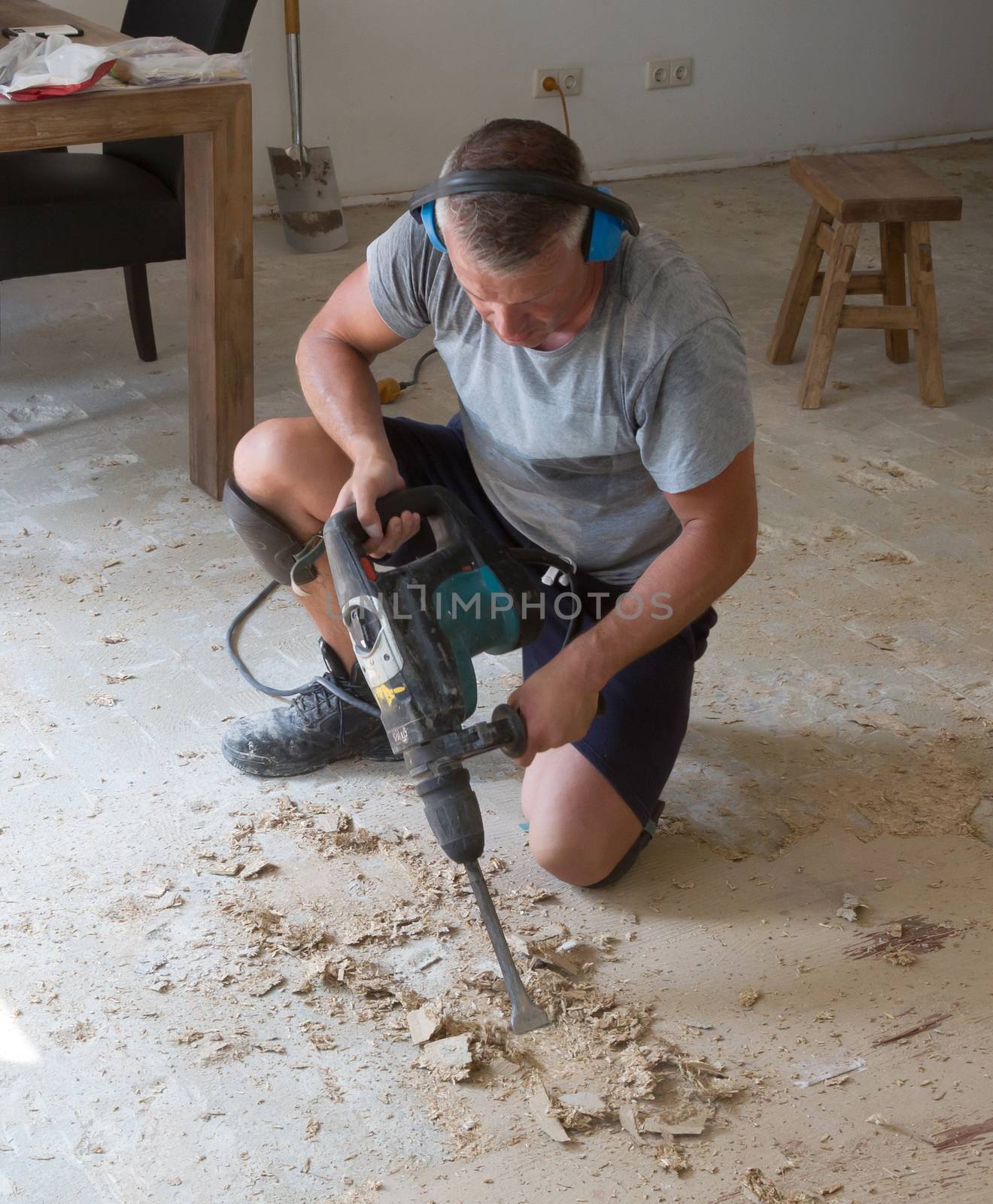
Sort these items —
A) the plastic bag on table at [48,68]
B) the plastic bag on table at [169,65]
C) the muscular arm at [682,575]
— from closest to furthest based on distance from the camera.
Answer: the muscular arm at [682,575] < the plastic bag on table at [48,68] < the plastic bag on table at [169,65]

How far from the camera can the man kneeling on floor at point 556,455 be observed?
1276mm

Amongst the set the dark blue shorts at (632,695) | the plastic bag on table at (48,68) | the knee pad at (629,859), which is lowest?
the knee pad at (629,859)

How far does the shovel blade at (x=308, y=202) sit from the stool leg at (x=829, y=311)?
6.04ft

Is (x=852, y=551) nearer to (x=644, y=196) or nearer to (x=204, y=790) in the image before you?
(x=204, y=790)

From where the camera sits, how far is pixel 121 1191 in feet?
4.08

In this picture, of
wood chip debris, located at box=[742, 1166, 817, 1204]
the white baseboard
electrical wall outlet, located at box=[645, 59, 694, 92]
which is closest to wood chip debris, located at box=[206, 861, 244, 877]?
wood chip debris, located at box=[742, 1166, 817, 1204]

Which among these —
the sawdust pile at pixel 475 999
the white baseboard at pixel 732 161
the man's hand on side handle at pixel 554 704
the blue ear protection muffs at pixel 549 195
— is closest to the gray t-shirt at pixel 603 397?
the blue ear protection muffs at pixel 549 195

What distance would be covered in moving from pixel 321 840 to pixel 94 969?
359mm

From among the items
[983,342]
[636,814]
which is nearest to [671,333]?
[636,814]

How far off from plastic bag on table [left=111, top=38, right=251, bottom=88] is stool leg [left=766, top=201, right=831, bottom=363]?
1.63m

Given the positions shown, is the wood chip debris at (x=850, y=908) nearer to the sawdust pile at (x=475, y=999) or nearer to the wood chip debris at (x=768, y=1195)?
the sawdust pile at (x=475, y=999)

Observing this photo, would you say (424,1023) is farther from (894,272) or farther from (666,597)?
(894,272)

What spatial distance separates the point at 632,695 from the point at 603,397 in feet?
1.39

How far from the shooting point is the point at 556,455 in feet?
5.14
